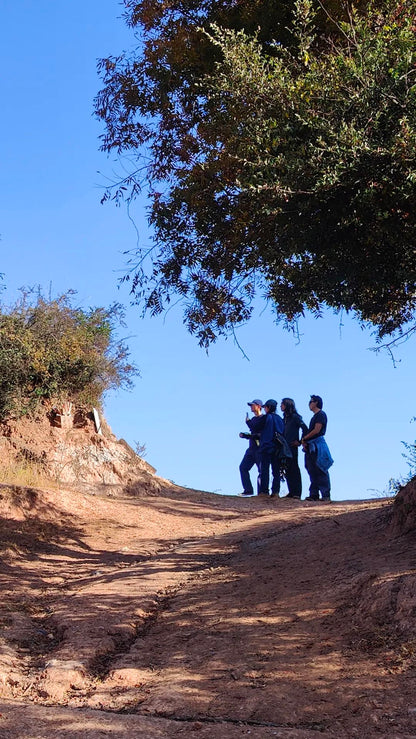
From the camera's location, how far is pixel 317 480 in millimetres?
16750

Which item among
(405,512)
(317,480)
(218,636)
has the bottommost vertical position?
(218,636)

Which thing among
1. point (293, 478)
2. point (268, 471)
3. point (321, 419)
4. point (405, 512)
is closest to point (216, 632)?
point (405, 512)

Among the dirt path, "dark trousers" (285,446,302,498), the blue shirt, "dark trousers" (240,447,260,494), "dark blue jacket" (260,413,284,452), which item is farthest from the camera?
"dark trousers" (240,447,260,494)

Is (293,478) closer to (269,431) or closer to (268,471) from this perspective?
(268,471)

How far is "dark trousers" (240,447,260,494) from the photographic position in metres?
18.4

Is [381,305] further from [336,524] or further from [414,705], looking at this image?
[414,705]

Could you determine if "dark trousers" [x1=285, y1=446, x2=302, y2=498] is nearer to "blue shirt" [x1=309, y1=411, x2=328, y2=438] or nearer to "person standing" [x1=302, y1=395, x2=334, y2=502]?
"person standing" [x1=302, y1=395, x2=334, y2=502]

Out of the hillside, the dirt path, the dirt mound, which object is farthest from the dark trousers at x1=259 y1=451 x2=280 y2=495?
the dirt mound

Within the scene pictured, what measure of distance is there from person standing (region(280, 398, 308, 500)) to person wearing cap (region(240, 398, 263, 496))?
26.5 inches

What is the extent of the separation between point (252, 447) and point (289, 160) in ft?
36.2

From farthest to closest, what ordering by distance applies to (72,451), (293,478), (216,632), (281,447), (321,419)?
(72,451)
(293,478)
(281,447)
(321,419)
(216,632)

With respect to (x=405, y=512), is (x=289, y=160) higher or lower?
higher

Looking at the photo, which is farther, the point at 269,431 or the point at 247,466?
the point at 247,466

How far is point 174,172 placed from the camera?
471 inches
